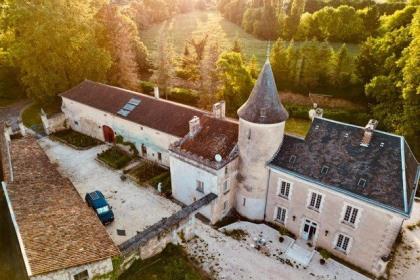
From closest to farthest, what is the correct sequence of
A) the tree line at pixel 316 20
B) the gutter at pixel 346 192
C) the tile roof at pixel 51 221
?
the tile roof at pixel 51 221 < the gutter at pixel 346 192 < the tree line at pixel 316 20

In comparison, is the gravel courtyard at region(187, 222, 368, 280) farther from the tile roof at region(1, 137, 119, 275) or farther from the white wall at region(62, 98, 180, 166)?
the white wall at region(62, 98, 180, 166)

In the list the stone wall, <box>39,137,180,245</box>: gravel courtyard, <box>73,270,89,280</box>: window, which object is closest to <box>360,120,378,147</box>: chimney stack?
<box>39,137,180,245</box>: gravel courtyard

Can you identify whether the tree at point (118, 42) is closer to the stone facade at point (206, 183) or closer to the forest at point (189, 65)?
the forest at point (189, 65)

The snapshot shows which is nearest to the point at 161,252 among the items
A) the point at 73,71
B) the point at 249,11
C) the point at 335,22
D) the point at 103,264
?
the point at 103,264

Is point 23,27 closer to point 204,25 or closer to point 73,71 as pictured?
point 73,71

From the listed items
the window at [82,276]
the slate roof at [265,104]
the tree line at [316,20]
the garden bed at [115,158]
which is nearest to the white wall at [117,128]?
the garden bed at [115,158]

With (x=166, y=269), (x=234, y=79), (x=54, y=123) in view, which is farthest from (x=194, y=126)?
(x=54, y=123)
